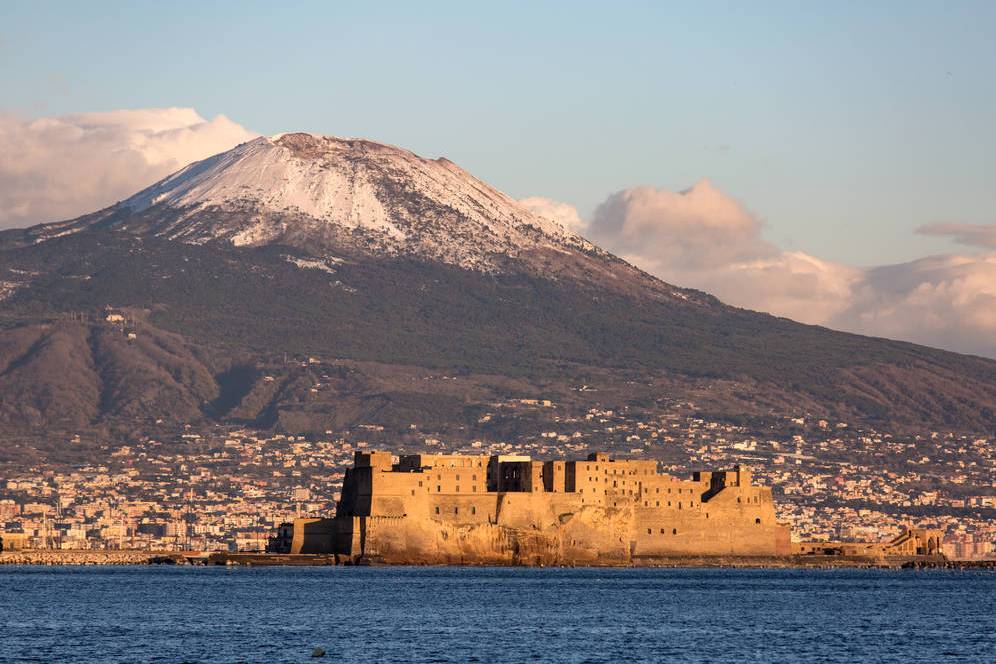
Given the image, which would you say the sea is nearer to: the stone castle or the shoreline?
the stone castle

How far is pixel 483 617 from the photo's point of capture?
11075 cm

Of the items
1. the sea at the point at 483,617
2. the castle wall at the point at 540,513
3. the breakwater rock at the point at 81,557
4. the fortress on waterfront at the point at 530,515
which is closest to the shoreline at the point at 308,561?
the breakwater rock at the point at 81,557

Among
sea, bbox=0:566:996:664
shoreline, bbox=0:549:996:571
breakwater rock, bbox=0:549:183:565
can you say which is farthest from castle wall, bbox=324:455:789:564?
breakwater rock, bbox=0:549:183:565

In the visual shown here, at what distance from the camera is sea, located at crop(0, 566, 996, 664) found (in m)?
90.8

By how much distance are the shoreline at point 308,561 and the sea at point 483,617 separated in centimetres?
439

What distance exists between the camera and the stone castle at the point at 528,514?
16275 centimetres

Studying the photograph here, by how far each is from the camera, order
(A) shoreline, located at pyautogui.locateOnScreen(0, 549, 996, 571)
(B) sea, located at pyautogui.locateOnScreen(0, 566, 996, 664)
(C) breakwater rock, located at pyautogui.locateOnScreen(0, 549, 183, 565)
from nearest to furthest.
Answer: (B) sea, located at pyautogui.locateOnScreen(0, 566, 996, 664)
(A) shoreline, located at pyautogui.locateOnScreen(0, 549, 996, 571)
(C) breakwater rock, located at pyautogui.locateOnScreen(0, 549, 183, 565)

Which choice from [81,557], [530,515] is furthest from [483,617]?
[81,557]

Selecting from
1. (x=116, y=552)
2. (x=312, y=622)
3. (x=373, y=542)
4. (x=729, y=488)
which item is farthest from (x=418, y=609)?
(x=116, y=552)

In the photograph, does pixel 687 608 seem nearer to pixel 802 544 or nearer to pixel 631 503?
pixel 631 503

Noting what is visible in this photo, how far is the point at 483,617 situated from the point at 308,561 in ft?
189

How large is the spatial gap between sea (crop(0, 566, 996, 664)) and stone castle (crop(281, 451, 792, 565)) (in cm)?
311

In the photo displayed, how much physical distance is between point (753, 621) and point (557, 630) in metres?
13.0

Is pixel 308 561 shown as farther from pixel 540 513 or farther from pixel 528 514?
pixel 540 513
